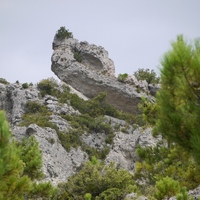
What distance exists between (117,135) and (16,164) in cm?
1740

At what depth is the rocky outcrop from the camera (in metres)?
28.3

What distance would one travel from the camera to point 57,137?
757 inches

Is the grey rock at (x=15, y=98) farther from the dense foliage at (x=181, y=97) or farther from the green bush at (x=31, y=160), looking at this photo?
the dense foliage at (x=181, y=97)

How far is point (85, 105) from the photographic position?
2619 centimetres

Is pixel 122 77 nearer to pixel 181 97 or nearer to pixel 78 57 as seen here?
pixel 78 57

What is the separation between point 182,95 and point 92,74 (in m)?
25.8

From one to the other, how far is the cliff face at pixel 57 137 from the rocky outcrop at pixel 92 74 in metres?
3.70

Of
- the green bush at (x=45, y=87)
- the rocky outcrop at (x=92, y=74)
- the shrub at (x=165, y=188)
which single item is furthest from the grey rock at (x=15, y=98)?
the shrub at (x=165, y=188)

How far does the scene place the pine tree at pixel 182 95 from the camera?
349 centimetres

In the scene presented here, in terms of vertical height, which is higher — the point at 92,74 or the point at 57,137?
the point at 92,74

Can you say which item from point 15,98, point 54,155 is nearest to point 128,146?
point 54,155

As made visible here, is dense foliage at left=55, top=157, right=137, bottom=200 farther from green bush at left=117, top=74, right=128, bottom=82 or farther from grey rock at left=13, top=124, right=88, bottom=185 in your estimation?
green bush at left=117, top=74, right=128, bottom=82

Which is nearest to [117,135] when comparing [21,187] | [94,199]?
[94,199]

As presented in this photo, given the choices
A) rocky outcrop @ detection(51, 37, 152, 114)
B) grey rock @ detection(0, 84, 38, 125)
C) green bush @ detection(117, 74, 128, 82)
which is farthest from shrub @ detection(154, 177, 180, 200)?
green bush @ detection(117, 74, 128, 82)
